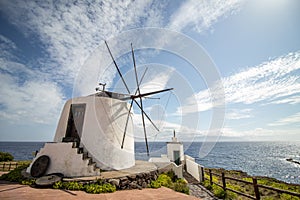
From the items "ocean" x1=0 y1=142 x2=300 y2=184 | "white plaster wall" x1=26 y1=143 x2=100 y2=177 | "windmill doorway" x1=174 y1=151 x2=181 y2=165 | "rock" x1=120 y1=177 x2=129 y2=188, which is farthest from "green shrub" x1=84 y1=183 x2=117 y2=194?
"windmill doorway" x1=174 y1=151 x2=181 y2=165

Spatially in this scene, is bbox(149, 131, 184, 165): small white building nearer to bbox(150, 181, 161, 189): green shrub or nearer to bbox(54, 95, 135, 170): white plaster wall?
bbox(54, 95, 135, 170): white plaster wall

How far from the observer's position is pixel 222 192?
7066mm

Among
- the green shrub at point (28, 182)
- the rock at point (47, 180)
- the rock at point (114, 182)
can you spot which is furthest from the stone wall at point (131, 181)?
the green shrub at point (28, 182)

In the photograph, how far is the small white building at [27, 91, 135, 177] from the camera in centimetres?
791

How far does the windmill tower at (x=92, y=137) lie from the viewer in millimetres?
7829

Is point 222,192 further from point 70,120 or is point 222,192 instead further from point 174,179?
point 70,120

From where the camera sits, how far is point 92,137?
9.22 metres

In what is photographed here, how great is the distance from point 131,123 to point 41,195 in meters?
6.84

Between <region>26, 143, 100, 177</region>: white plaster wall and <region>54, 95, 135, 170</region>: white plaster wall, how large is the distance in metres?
1.18

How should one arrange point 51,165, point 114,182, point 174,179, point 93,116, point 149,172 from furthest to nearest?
point 174,179 < point 93,116 < point 149,172 < point 51,165 < point 114,182

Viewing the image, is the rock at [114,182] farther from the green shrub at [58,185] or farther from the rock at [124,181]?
the green shrub at [58,185]

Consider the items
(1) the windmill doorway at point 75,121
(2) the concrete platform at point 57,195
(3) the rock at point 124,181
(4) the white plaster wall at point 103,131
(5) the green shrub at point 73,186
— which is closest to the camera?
(2) the concrete platform at point 57,195

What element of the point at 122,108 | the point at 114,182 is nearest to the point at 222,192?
the point at 114,182

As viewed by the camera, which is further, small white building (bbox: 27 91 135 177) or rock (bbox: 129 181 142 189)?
small white building (bbox: 27 91 135 177)
